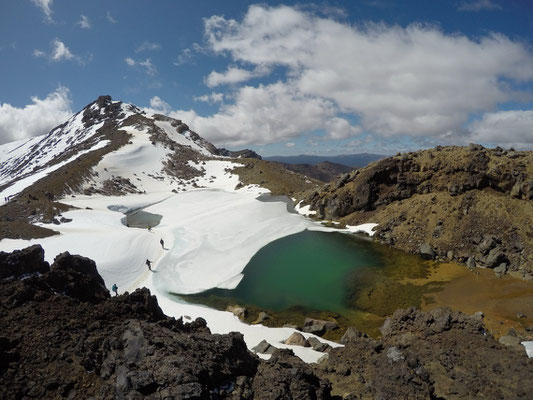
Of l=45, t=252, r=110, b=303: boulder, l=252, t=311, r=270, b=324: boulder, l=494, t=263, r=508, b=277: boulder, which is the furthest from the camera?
l=494, t=263, r=508, b=277: boulder

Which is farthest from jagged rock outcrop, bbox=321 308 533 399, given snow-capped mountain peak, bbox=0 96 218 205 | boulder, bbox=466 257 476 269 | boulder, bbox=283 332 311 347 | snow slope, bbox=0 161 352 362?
snow-capped mountain peak, bbox=0 96 218 205

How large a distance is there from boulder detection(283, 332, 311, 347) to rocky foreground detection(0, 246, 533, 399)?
524 centimetres

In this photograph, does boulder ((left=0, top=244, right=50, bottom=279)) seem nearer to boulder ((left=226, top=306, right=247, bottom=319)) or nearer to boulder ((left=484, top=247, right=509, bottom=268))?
boulder ((left=226, top=306, right=247, bottom=319))

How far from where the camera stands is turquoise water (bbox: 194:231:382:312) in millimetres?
28875

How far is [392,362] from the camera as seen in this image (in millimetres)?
13008

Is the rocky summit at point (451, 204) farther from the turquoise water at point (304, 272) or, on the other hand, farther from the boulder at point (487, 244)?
the turquoise water at point (304, 272)

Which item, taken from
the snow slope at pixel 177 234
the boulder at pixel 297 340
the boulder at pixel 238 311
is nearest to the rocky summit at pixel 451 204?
the snow slope at pixel 177 234

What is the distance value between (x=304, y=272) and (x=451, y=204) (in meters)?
24.6

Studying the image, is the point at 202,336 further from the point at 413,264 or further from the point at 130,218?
the point at 130,218

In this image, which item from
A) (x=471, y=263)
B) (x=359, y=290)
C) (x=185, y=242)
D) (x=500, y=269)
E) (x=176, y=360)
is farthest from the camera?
(x=185, y=242)

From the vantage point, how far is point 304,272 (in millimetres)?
35219

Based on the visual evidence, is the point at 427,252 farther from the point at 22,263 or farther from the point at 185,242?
the point at 22,263

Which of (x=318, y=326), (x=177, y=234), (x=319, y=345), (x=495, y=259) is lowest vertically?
(x=495, y=259)

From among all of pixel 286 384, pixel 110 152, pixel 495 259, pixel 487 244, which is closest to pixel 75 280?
pixel 286 384
